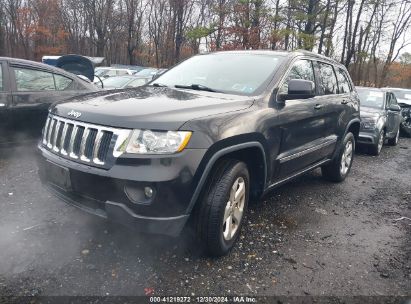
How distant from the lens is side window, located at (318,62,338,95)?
4.66 metres

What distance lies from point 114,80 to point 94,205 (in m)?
8.86

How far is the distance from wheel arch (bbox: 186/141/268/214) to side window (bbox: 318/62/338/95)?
1880mm

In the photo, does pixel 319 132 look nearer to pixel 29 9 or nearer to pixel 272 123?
pixel 272 123

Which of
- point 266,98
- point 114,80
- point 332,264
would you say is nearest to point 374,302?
point 332,264

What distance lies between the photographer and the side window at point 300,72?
3.66 m

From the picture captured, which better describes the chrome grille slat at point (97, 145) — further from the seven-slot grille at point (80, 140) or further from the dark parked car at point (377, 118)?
the dark parked car at point (377, 118)

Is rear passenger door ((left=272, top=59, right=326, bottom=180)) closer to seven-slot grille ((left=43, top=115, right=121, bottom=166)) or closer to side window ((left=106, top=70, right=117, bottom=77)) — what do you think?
seven-slot grille ((left=43, top=115, right=121, bottom=166))

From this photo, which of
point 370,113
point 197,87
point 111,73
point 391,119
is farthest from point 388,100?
point 111,73

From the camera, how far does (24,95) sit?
5.13 m

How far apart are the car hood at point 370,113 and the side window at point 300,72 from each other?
447 cm

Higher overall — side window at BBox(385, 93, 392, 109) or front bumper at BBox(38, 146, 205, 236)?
side window at BBox(385, 93, 392, 109)

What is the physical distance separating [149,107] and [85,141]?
55cm

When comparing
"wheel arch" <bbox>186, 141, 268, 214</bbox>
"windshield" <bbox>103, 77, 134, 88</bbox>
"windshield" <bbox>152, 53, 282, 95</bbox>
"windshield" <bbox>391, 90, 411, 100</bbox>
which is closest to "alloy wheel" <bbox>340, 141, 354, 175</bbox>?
"windshield" <bbox>152, 53, 282, 95</bbox>

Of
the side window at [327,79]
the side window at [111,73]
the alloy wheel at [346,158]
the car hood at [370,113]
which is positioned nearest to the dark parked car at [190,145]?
the side window at [327,79]
